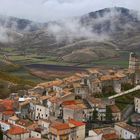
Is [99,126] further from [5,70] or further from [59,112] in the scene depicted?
[5,70]

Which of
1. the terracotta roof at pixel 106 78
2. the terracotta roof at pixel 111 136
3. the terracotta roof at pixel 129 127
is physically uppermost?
the terracotta roof at pixel 106 78

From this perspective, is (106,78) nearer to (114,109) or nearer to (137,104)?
(137,104)

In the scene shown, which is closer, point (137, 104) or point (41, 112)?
point (41, 112)

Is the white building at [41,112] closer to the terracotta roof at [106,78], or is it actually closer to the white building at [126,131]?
the white building at [126,131]

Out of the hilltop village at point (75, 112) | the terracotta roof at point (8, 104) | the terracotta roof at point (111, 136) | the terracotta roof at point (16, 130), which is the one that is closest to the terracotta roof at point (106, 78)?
the hilltop village at point (75, 112)

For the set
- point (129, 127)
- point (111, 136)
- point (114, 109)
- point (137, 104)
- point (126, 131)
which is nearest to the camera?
point (111, 136)

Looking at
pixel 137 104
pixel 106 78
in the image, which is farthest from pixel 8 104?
pixel 137 104

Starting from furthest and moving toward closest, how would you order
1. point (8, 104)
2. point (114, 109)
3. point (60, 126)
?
point (8, 104)
point (114, 109)
point (60, 126)

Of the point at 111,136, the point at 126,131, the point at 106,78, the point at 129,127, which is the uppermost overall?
the point at 106,78

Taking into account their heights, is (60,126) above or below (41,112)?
above

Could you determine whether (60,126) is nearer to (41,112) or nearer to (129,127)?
(129,127)
